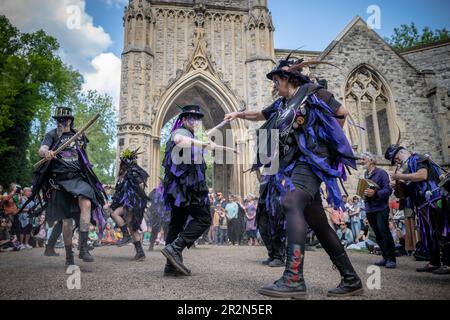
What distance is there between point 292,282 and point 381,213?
3.67 metres

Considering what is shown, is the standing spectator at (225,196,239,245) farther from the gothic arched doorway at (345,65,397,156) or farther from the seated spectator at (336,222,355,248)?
the gothic arched doorway at (345,65,397,156)

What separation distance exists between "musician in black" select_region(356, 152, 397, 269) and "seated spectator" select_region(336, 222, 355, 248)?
4598mm

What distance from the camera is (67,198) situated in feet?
15.3

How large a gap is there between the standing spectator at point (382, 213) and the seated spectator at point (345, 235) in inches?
181

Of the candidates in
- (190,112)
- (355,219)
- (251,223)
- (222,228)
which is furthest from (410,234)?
(222,228)

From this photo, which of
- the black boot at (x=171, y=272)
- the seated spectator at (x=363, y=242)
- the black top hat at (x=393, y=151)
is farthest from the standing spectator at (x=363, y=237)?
the black boot at (x=171, y=272)

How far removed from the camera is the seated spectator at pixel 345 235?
991 centimetres

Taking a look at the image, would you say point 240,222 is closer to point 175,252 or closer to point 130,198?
point 130,198

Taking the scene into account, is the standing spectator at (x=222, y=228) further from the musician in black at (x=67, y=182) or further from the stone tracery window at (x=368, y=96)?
the musician in black at (x=67, y=182)

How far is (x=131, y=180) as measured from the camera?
680 centimetres

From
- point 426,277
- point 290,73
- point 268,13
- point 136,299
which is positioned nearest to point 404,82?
point 268,13

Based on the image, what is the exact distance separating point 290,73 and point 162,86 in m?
17.1

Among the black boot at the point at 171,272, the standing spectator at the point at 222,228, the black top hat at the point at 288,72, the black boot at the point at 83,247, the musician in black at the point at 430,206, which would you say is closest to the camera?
the black top hat at the point at 288,72

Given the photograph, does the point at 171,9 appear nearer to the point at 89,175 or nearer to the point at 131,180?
the point at 131,180
